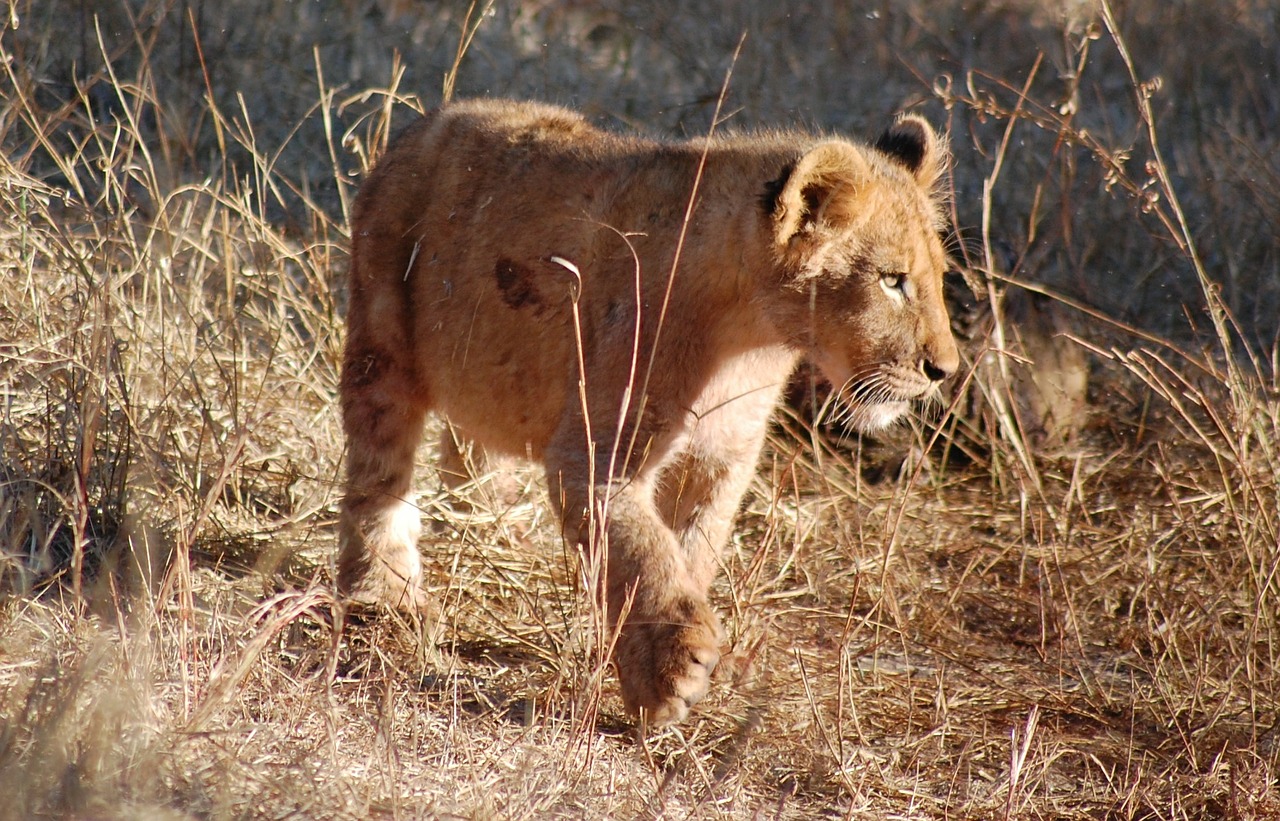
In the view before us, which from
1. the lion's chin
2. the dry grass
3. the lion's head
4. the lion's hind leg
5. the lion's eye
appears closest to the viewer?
the dry grass

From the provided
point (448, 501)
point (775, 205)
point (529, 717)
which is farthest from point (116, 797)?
point (448, 501)

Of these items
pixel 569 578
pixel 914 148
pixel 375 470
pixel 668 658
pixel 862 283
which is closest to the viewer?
pixel 668 658

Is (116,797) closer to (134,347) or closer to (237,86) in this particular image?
(134,347)

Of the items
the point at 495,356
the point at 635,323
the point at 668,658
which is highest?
the point at 635,323

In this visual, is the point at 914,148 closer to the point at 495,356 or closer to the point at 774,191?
the point at 774,191

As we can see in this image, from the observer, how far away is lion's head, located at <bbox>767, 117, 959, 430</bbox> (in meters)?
3.78

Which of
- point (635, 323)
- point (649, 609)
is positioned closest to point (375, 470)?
point (635, 323)

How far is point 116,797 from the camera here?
9.14 ft

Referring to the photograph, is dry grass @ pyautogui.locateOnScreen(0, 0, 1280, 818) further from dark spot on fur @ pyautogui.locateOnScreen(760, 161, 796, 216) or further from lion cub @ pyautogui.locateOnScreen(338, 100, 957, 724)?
dark spot on fur @ pyautogui.locateOnScreen(760, 161, 796, 216)

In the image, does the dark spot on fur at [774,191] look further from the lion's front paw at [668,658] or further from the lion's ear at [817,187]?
the lion's front paw at [668,658]

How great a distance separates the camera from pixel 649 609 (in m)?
3.55

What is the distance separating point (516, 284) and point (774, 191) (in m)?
0.93

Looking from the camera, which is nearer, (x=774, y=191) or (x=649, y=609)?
(x=649, y=609)

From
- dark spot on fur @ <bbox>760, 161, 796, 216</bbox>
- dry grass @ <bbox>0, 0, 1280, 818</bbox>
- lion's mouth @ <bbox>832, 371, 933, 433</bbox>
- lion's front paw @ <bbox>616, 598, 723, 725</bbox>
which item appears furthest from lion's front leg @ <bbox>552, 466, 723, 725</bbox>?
dark spot on fur @ <bbox>760, 161, 796, 216</bbox>
